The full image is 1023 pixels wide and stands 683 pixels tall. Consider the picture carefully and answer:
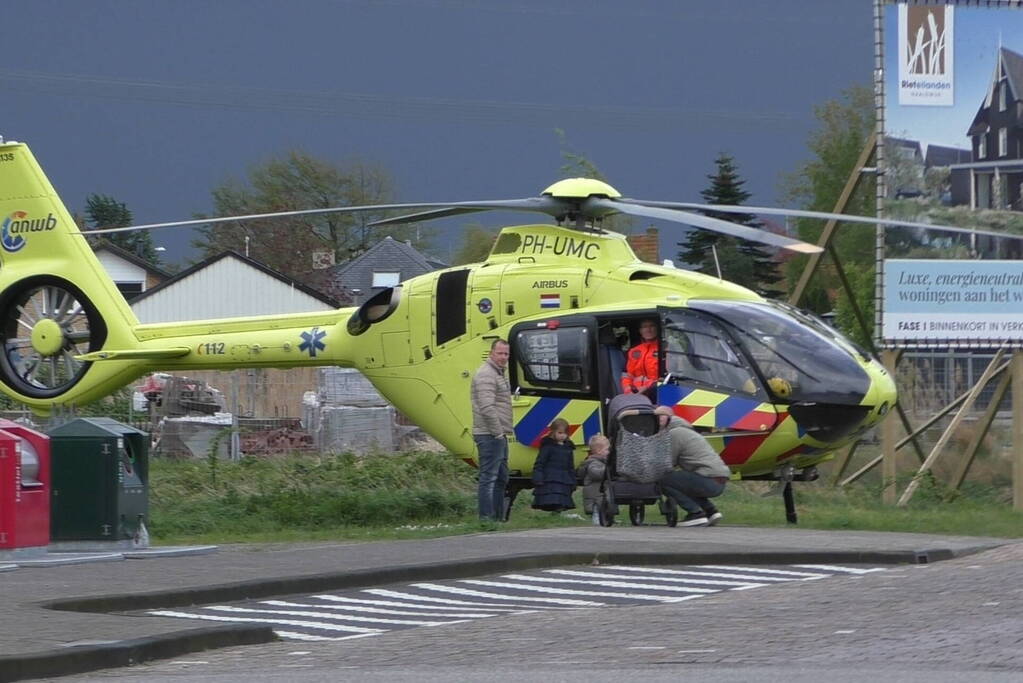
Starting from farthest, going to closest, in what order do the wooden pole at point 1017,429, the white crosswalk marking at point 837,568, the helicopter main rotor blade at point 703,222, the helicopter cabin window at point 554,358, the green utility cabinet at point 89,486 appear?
1. the wooden pole at point 1017,429
2. the helicopter cabin window at point 554,358
3. the helicopter main rotor blade at point 703,222
4. the green utility cabinet at point 89,486
5. the white crosswalk marking at point 837,568

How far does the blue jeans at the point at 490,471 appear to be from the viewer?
18.7 metres

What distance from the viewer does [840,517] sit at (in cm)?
1967

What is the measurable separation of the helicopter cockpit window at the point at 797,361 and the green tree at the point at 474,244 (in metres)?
52.9

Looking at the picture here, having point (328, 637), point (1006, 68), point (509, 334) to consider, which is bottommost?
point (328, 637)

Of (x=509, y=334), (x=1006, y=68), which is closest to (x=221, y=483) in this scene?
(x=509, y=334)

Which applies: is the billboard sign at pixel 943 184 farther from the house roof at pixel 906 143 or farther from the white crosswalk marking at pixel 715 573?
the white crosswalk marking at pixel 715 573

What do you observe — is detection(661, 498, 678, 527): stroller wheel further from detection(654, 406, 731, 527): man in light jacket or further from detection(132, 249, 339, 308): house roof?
detection(132, 249, 339, 308): house roof

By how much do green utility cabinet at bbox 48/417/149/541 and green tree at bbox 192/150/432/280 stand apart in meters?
70.2

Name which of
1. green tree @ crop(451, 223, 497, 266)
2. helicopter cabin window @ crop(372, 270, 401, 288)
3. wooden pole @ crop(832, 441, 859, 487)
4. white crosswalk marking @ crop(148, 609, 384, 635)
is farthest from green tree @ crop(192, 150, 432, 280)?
white crosswalk marking @ crop(148, 609, 384, 635)

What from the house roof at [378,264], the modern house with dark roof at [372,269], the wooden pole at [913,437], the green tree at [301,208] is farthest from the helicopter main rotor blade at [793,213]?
the green tree at [301,208]

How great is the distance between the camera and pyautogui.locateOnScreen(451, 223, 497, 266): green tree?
74062 mm

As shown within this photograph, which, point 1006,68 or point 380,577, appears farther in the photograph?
point 1006,68

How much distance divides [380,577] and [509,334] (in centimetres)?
708

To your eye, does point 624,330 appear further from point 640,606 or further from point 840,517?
point 640,606
